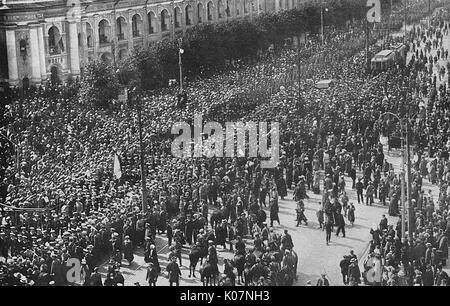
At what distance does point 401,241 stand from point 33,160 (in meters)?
18.0

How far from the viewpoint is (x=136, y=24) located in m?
67.0

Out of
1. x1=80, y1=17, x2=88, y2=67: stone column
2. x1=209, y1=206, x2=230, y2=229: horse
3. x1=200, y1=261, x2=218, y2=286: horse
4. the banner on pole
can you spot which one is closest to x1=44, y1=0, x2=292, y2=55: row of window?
x1=80, y1=17, x2=88, y2=67: stone column

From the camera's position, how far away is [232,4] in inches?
3132

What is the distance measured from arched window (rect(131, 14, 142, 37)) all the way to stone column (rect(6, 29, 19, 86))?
12002 millimetres

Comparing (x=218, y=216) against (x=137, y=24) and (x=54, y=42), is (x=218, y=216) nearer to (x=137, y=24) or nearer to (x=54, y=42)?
(x=54, y=42)

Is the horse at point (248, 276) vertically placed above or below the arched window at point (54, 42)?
below

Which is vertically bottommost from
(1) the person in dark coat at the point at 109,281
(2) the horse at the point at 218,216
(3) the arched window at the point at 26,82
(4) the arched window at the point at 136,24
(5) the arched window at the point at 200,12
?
(1) the person in dark coat at the point at 109,281

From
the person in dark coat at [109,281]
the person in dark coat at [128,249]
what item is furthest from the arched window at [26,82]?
the person in dark coat at [109,281]

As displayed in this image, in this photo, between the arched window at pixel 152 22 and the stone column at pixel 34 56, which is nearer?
the stone column at pixel 34 56

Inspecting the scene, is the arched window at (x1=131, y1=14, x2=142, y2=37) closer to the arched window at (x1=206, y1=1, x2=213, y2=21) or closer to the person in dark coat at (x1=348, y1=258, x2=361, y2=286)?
the arched window at (x1=206, y1=1, x2=213, y2=21)

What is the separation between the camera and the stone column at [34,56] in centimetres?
5753

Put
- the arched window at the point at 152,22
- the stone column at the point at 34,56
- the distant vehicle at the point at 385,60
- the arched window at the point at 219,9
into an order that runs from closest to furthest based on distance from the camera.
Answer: the stone column at the point at 34,56, the distant vehicle at the point at 385,60, the arched window at the point at 152,22, the arched window at the point at 219,9

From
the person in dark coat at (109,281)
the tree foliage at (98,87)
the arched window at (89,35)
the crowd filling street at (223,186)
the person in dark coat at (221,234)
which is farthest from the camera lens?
the arched window at (89,35)

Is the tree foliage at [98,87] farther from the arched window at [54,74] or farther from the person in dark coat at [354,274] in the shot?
the person in dark coat at [354,274]
